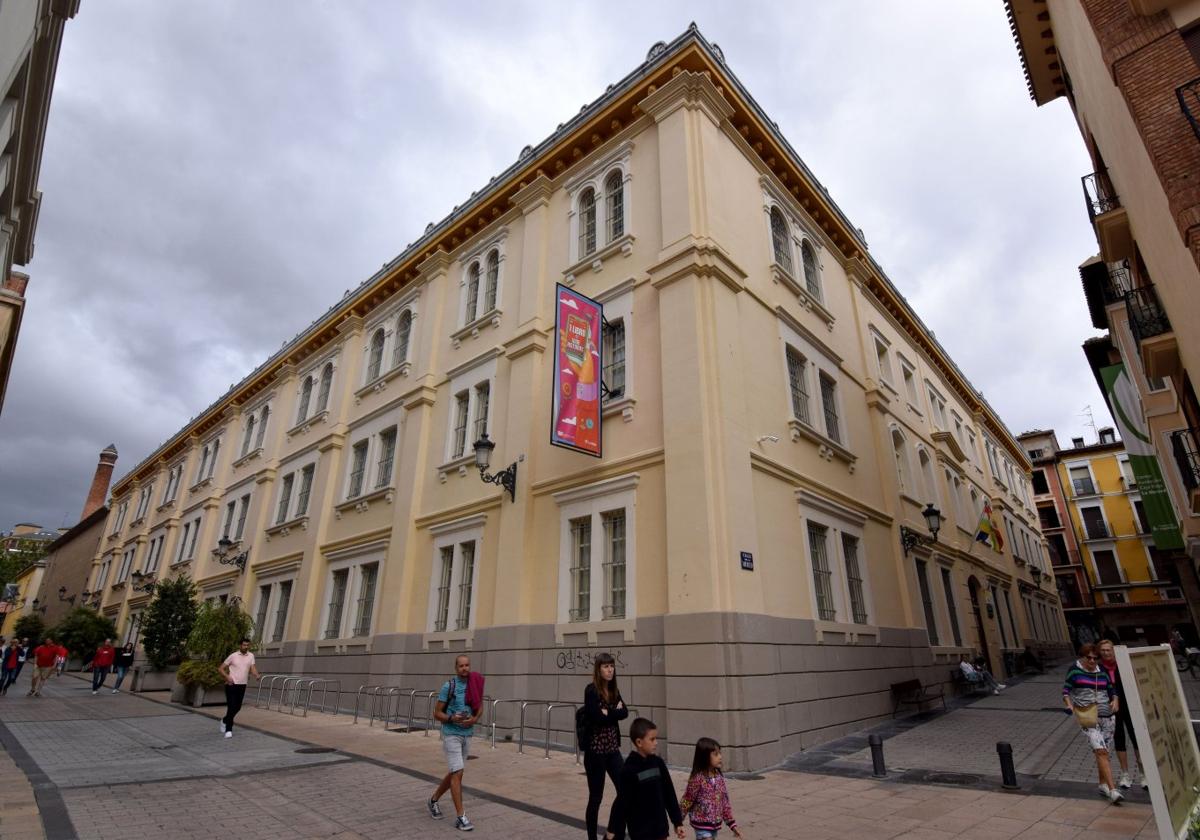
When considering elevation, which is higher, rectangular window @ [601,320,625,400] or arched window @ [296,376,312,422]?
arched window @ [296,376,312,422]

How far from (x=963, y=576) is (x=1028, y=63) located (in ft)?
49.0

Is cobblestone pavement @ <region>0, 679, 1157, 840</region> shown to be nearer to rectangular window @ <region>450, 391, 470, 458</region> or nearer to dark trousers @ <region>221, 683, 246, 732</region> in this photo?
dark trousers @ <region>221, 683, 246, 732</region>

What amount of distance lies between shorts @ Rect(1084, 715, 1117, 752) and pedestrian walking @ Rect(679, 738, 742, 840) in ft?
17.3

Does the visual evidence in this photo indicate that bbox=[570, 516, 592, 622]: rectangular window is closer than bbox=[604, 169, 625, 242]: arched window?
Yes

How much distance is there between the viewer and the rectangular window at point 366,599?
16.8 metres

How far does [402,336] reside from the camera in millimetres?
19875

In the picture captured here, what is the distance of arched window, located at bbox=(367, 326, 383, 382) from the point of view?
2057 centimetres

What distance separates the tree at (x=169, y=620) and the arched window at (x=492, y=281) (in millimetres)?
14101

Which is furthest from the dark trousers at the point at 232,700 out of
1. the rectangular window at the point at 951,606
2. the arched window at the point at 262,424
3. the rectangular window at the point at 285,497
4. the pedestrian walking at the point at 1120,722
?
the rectangular window at the point at 951,606

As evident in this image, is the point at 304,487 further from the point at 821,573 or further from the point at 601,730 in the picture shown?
the point at 601,730

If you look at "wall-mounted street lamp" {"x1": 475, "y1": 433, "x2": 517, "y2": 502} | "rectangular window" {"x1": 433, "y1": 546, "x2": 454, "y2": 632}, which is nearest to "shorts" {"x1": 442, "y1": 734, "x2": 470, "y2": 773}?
"wall-mounted street lamp" {"x1": 475, "y1": 433, "x2": 517, "y2": 502}

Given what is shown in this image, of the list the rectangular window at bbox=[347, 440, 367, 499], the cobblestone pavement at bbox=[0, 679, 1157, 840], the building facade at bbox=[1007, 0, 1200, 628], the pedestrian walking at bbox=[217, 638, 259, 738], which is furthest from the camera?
the rectangular window at bbox=[347, 440, 367, 499]

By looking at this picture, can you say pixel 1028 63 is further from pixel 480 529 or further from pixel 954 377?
pixel 480 529

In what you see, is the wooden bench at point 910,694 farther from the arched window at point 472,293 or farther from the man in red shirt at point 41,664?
the man in red shirt at point 41,664
